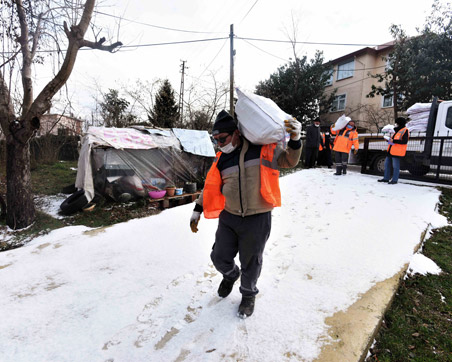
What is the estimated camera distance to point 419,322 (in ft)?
6.28

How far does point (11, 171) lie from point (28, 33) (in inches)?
109

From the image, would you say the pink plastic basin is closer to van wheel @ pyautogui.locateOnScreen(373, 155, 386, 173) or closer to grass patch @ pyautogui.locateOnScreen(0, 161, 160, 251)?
grass patch @ pyautogui.locateOnScreen(0, 161, 160, 251)

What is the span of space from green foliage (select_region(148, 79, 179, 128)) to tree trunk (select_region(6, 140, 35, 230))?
10035 millimetres

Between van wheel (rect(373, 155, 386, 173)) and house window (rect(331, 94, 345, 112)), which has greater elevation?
house window (rect(331, 94, 345, 112))

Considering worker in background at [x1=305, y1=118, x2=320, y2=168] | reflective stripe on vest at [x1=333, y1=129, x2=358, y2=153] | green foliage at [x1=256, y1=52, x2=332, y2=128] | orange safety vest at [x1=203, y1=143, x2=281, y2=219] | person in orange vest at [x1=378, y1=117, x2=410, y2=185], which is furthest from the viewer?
green foliage at [x1=256, y1=52, x2=332, y2=128]

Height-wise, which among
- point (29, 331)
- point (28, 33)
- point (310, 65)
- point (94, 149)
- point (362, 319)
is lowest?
point (29, 331)

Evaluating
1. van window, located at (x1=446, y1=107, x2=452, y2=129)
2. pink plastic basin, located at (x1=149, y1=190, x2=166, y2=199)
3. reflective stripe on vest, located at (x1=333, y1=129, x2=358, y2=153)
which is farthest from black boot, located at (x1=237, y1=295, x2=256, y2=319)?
van window, located at (x1=446, y1=107, x2=452, y2=129)

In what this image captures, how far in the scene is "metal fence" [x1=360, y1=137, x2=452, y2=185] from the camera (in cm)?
596

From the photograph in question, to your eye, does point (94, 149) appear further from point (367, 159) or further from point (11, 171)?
point (367, 159)

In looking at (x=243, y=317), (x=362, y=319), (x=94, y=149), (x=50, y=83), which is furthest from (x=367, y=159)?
(x=50, y=83)

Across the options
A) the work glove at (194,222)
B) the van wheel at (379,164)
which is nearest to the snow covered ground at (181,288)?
the work glove at (194,222)

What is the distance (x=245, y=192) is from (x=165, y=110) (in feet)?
51.2

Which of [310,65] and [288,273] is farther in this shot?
[310,65]

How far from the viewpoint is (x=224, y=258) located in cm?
197
